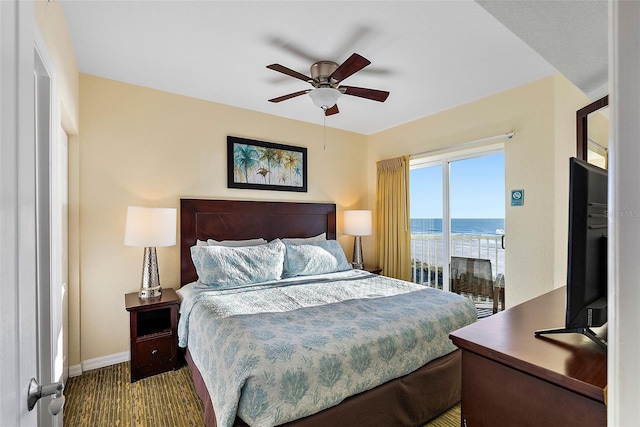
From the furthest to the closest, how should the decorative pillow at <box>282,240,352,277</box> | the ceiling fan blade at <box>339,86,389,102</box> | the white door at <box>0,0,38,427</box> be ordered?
the decorative pillow at <box>282,240,352,277</box>, the ceiling fan blade at <box>339,86,389,102</box>, the white door at <box>0,0,38,427</box>

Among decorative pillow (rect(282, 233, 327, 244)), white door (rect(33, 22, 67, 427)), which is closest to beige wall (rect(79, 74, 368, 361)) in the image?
decorative pillow (rect(282, 233, 327, 244))

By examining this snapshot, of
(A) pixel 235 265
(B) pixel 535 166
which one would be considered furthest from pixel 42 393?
(B) pixel 535 166

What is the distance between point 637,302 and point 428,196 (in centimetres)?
362

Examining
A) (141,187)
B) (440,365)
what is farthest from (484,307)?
(141,187)

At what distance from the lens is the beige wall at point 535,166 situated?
2645 mm

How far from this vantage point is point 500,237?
3.27 m

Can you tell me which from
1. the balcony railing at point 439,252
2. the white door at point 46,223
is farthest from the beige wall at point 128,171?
the balcony railing at point 439,252

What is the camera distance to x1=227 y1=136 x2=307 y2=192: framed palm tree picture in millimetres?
3416

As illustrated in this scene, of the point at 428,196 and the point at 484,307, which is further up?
the point at 428,196

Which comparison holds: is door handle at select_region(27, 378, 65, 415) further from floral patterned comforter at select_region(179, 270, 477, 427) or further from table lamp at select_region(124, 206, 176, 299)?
table lamp at select_region(124, 206, 176, 299)

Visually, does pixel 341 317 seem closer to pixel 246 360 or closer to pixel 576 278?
pixel 246 360

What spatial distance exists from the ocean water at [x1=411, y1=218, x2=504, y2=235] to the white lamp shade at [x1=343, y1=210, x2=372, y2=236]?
2.00 ft

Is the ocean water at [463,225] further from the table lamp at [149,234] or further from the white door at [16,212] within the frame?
the white door at [16,212]

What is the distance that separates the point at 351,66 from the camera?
6.70 ft
